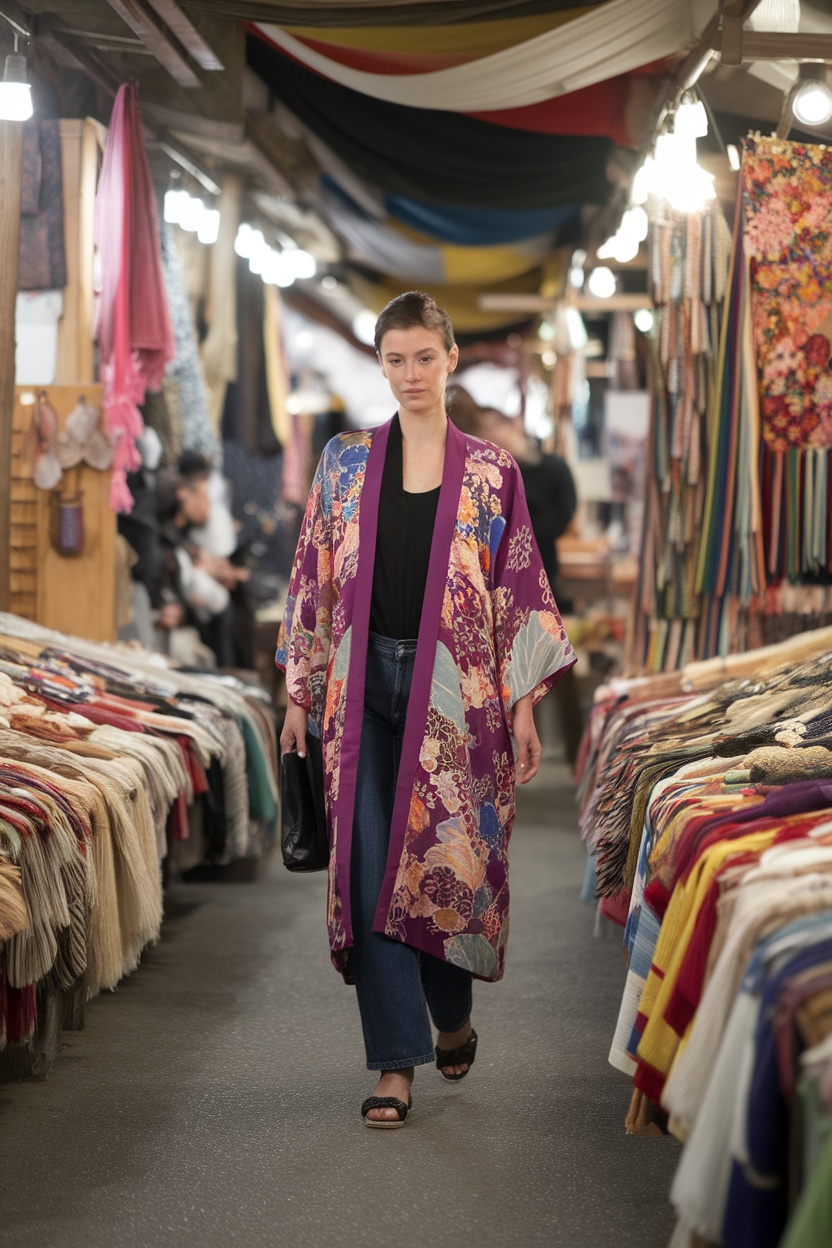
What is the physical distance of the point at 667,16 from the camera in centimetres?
459

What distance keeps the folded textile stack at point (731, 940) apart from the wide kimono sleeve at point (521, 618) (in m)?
0.34

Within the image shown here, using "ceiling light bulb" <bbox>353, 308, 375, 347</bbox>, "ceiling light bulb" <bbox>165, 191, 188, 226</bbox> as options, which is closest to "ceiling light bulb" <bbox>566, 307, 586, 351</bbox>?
"ceiling light bulb" <bbox>165, 191, 188, 226</bbox>

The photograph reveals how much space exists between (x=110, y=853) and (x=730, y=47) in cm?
270

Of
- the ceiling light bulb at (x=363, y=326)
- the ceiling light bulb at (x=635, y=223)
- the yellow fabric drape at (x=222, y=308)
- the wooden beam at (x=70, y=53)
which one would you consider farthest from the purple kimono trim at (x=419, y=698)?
the ceiling light bulb at (x=363, y=326)

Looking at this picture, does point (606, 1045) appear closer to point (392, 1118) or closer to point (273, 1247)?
point (392, 1118)

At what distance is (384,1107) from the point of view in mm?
2982

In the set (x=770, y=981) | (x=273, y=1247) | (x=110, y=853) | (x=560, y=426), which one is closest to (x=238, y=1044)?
(x=110, y=853)

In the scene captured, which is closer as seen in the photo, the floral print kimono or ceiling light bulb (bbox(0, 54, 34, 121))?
the floral print kimono

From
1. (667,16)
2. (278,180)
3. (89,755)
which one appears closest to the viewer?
(89,755)

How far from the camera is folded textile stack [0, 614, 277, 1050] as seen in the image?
2.97 metres

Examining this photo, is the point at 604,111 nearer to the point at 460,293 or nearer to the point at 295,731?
the point at 295,731

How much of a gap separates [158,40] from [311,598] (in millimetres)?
2321

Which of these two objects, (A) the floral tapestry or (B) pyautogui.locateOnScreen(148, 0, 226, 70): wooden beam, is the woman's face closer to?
(A) the floral tapestry

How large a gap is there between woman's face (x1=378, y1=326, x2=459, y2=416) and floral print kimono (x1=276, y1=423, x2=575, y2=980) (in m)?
0.10
